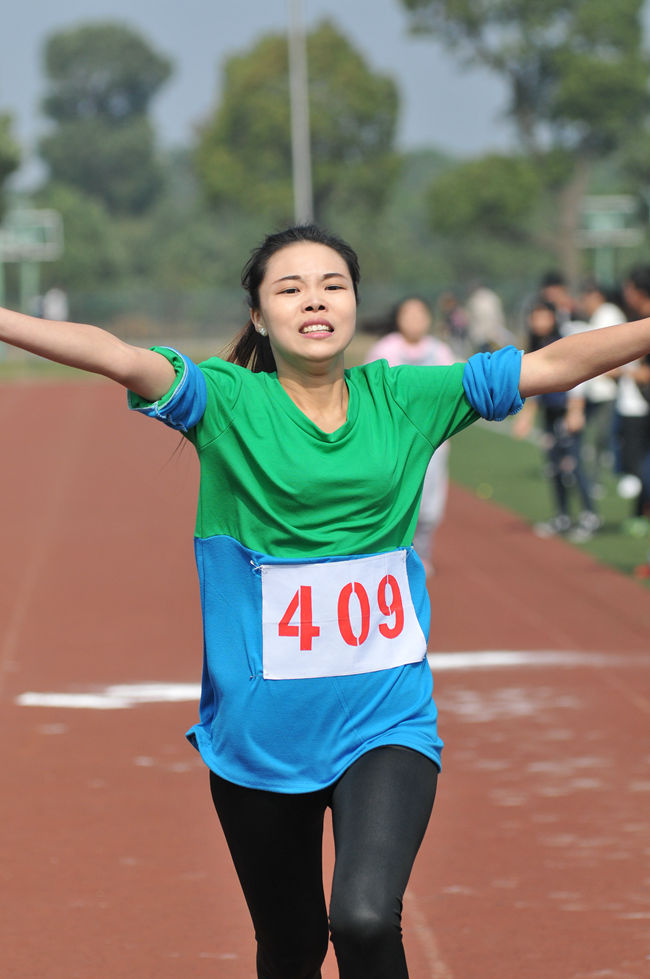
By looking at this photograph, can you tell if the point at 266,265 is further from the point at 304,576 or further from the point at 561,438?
the point at 561,438

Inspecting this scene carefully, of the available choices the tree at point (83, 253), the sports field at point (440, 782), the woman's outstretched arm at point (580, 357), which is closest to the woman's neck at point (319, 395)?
the woman's outstretched arm at point (580, 357)

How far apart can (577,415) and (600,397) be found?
212 centimetres

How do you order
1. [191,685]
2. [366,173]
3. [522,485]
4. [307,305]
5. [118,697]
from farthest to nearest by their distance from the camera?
[366,173] → [522,485] → [191,685] → [118,697] → [307,305]

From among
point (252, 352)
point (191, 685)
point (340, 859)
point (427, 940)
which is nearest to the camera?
point (340, 859)

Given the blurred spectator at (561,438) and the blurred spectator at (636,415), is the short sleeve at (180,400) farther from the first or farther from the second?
the blurred spectator at (561,438)

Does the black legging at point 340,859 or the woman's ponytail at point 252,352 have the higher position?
the woman's ponytail at point 252,352

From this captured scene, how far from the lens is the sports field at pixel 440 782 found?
4516 millimetres

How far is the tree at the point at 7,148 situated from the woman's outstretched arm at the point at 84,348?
39286mm

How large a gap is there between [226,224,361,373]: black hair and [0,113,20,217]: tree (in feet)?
127

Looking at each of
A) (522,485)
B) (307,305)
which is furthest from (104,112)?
(307,305)

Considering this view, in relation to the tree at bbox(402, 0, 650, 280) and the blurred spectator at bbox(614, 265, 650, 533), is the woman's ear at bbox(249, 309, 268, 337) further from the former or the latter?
the tree at bbox(402, 0, 650, 280)

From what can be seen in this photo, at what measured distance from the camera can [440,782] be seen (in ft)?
20.0

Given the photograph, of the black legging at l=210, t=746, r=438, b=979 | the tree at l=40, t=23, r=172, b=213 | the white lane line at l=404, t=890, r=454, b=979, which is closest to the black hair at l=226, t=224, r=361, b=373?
the black legging at l=210, t=746, r=438, b=979

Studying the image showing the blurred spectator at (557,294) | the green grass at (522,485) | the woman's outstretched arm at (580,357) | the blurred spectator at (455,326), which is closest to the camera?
the woman's outstretched arm at (580,357)
